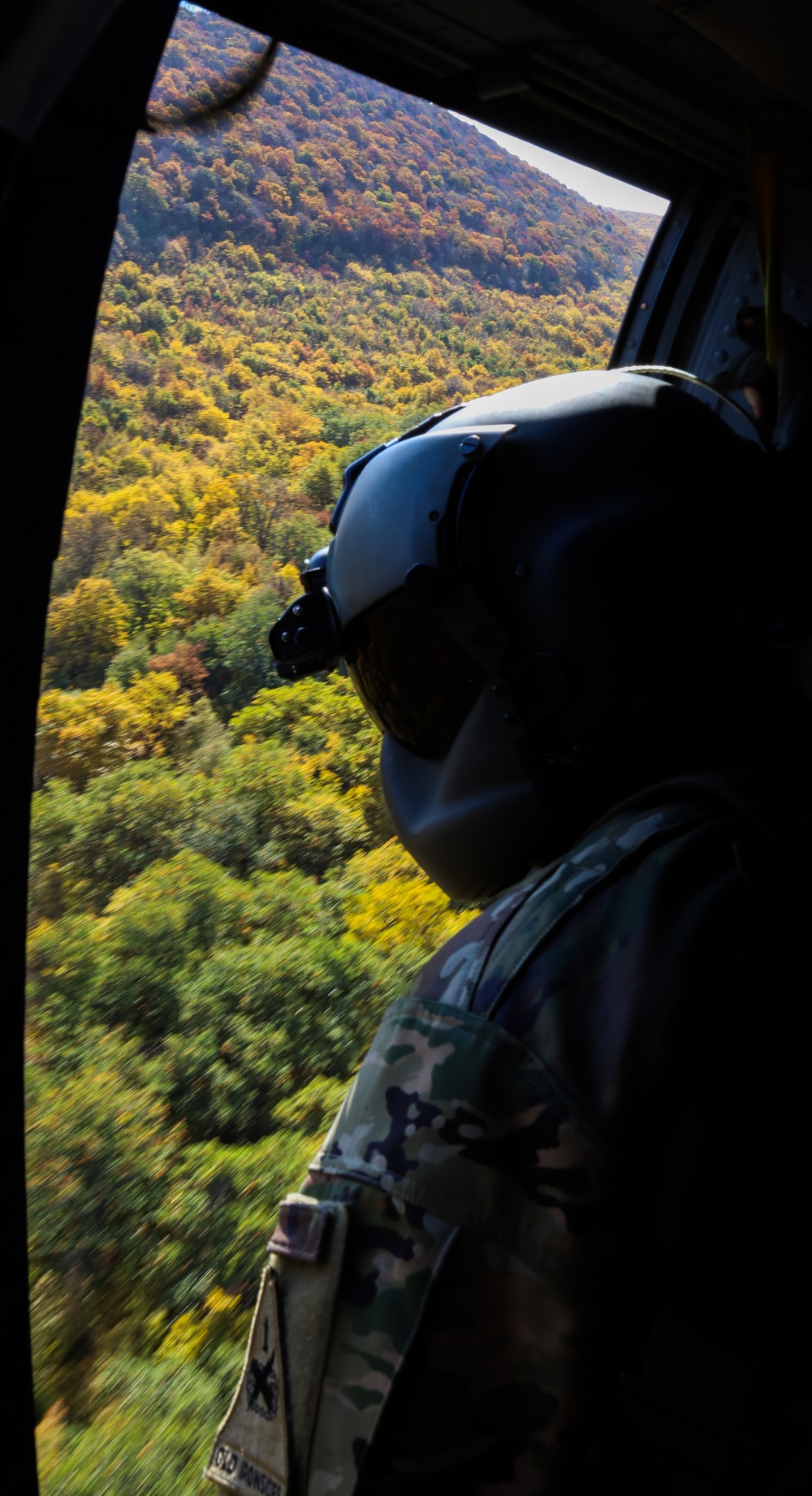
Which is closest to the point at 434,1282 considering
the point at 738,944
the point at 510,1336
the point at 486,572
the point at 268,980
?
the point at 510,1336

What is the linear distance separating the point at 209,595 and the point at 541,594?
6.29 m

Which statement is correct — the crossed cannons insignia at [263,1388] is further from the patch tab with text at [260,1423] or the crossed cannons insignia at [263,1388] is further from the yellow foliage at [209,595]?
the yellow foliage at [209,595]

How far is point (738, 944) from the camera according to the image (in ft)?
2.84

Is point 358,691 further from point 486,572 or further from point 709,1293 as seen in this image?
point 709,1293

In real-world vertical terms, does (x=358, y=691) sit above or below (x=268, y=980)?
above

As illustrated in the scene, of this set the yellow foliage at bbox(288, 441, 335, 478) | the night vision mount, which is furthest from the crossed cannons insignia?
the yellow foliage at bbox(288, 441, 335, 478)

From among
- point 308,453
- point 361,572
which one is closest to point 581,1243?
point 361,572

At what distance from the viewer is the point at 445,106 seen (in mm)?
1999

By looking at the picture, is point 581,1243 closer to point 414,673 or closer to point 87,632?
point 414,673

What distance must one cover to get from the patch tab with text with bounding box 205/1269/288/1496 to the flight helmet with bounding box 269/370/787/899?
1.80ft

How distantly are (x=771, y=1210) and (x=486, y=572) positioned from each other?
69 centimetres

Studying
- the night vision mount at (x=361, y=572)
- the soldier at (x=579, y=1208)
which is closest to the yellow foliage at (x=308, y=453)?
the night vision mount at (x=361, y=572)

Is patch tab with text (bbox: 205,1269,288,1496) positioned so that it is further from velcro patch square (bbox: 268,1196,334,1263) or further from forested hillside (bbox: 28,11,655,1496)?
forested hillside (bbox: 28,11,655,1496)

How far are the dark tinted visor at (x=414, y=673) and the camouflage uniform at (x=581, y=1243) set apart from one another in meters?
0.45
